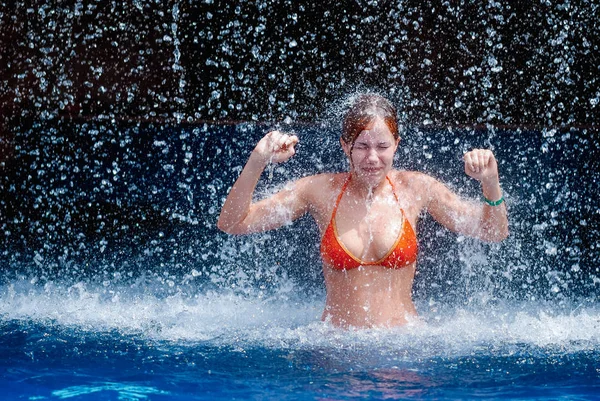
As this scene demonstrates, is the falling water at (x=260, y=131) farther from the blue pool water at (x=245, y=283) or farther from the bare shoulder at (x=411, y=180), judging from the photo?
the bare shoulder at (x=411, y=180)

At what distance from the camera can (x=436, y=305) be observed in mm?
4375

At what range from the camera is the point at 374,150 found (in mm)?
3133

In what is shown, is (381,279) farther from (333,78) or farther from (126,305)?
(333,78)

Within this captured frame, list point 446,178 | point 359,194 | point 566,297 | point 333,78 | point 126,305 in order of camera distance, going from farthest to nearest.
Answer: point 333,78
point 446,178
point 566,297
point 126,305
point 359,194

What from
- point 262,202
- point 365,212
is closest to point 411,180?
point 365,212

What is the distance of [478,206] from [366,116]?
1.81 feet

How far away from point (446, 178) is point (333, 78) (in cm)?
123

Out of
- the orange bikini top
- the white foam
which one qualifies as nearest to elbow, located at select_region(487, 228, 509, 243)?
the orange bikini top

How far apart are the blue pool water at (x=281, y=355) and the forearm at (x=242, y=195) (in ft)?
1.66

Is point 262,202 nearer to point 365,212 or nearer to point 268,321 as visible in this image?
point 365,212

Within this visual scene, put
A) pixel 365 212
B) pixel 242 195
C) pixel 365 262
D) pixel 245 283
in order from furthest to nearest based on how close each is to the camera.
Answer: pixel 245 283 < pixel 365 212 < pixel 365 262 < pixel 242 195

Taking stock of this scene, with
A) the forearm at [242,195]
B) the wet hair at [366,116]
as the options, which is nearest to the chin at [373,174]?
the wet hair at [366,116]

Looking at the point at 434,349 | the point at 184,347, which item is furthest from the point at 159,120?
the point at 434,349

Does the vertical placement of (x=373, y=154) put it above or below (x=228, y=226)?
above
